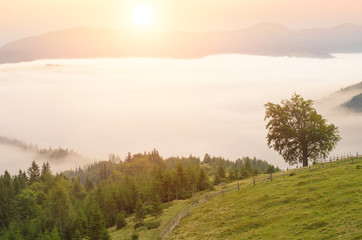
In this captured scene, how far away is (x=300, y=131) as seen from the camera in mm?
89125

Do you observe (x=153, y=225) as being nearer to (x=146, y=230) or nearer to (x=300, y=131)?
(x=146, y=230)

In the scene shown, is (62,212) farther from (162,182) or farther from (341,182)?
(341,182)

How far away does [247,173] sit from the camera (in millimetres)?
106875

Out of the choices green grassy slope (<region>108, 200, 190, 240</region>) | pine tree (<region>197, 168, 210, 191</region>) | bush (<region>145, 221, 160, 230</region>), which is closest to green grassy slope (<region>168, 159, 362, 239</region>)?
green grassy slope (<region>108, 200, 190, 240</region>)

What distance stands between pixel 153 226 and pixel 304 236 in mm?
42610

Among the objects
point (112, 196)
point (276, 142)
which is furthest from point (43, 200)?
point (276, 142)

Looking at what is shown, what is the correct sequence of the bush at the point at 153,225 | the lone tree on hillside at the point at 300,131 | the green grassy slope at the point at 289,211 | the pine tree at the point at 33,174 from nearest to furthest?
the green grassy slope at the point at 289,211
the bush at the point at 153,225
the lone tree on hillside at the point at 300,131
the pine tree at the point at 33,174

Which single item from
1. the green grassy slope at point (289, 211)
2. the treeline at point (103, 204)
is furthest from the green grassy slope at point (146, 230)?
the green grassy slope at point (289, 211)

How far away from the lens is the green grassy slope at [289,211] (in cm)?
4028

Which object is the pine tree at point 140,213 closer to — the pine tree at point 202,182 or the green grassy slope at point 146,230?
the green grassy slope at point 146,230

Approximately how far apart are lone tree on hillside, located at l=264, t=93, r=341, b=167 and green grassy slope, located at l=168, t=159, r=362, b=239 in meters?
18.7

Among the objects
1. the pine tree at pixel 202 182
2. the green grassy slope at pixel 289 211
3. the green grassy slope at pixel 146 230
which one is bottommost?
the green grassy slope at pixel 146 230

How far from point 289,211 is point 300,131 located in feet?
143

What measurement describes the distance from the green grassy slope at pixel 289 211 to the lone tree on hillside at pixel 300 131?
1866cm
